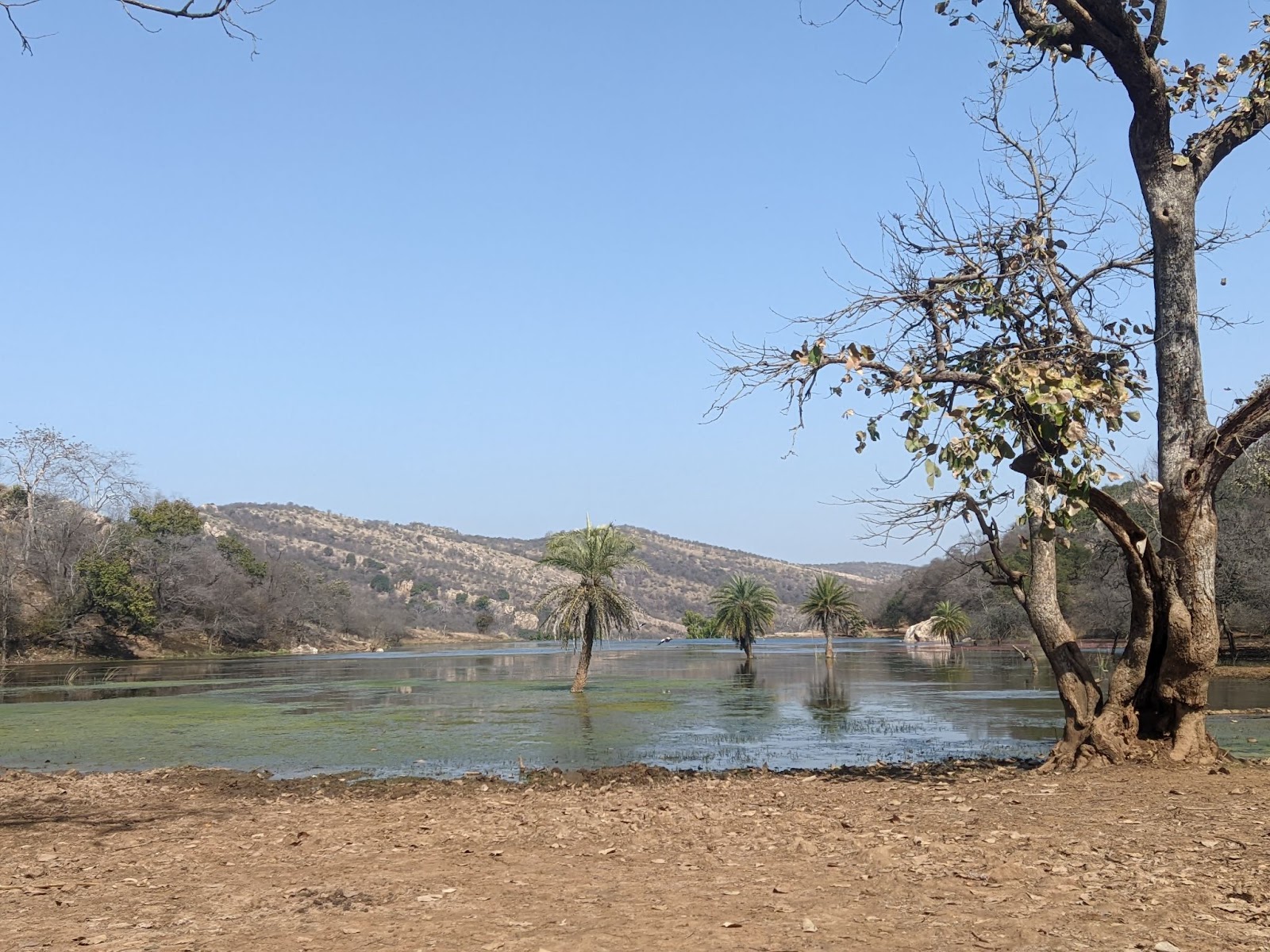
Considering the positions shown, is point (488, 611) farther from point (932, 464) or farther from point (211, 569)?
point (932, 464)

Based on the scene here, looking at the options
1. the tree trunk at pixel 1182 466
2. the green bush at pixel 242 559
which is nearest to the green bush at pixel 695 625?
the green bush at pixel 242 559

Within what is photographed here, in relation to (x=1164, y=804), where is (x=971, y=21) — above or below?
above

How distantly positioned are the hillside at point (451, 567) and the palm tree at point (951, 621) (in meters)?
50.2

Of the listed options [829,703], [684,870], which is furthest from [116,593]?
[684,870]

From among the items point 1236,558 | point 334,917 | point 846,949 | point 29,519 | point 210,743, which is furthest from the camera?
point 29,519

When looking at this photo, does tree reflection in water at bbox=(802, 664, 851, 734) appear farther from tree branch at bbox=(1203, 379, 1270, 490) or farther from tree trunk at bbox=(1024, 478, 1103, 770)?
tree branch at bbox=(1203, 379, 1270, 490)

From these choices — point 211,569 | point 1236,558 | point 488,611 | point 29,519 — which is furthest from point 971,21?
point 488,611

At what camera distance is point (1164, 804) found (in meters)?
8.40

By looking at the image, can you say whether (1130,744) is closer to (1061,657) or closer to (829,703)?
(1061,657)

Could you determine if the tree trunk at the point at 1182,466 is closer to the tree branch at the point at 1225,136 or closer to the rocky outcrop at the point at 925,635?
the tree branch at the point at 1225,136

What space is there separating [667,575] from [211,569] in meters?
107

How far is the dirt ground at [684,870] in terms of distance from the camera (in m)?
5.40

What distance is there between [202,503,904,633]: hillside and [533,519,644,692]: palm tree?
88696 millimetres

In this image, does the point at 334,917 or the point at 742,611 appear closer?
the point at 334,917
